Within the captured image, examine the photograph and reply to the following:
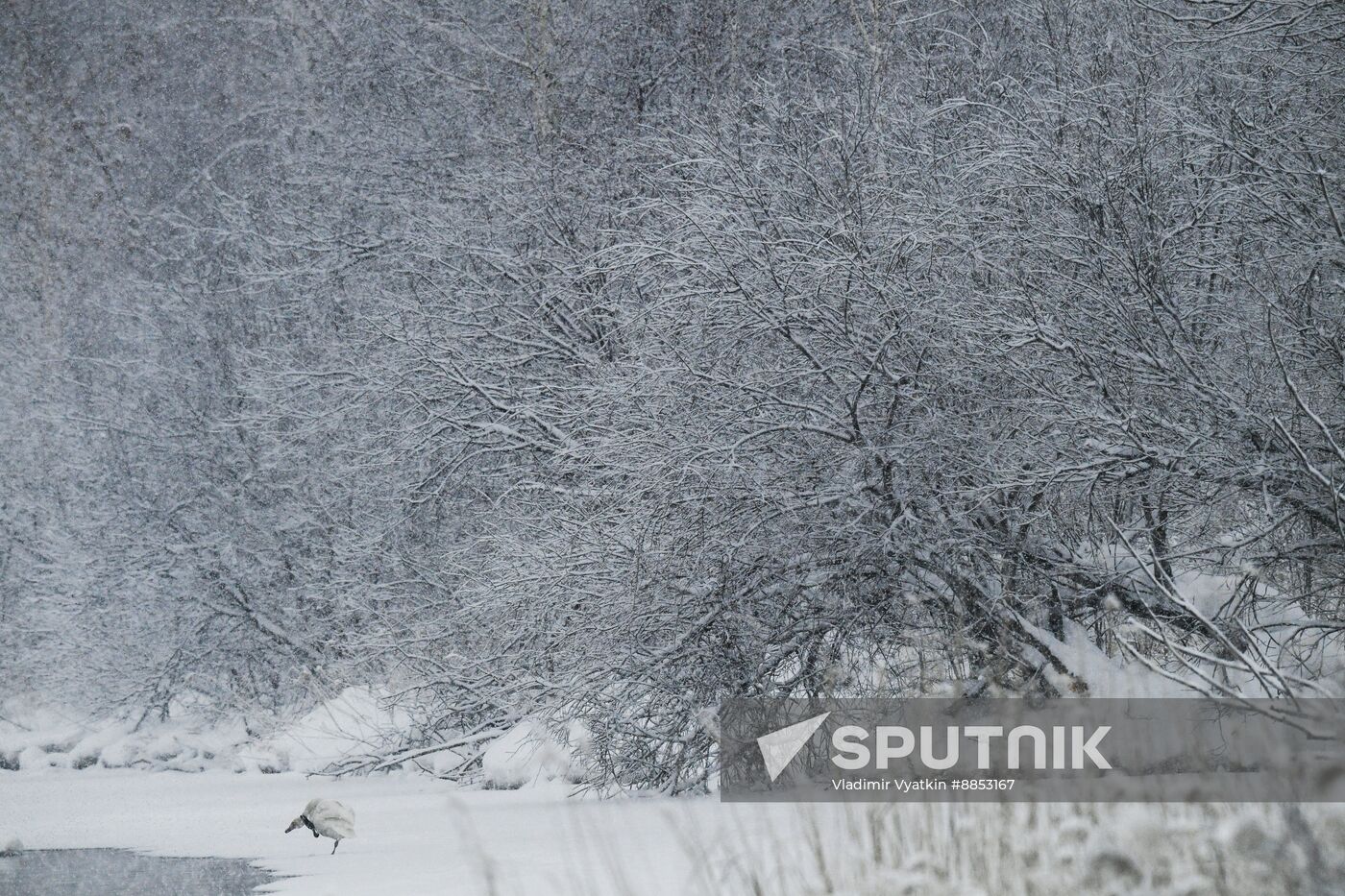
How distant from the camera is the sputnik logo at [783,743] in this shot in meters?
7.96

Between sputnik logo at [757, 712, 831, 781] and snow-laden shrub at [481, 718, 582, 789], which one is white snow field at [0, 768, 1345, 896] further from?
sputnik logo at [757, 712, 831, 781]

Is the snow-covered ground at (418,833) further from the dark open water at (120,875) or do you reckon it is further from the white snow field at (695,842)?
the dark open water at (120,875)

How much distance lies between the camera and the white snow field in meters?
3.96

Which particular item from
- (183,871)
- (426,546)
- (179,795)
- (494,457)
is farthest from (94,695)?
(183,871)

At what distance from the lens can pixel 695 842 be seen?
5148 mm

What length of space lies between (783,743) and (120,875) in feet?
12.5

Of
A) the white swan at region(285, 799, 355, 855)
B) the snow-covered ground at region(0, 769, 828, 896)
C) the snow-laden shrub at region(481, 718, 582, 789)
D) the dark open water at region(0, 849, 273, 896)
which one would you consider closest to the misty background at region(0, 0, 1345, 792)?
the snow-laden shrub at region(481, 718, 582, 789)

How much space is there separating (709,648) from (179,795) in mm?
7690

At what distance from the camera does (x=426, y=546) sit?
13359 mm

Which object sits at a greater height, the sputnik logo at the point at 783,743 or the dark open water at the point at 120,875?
the sputnik logo at the point at 783,743

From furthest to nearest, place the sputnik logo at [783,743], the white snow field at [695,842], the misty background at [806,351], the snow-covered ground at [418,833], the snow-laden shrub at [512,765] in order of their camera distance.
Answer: the snow-laden shrub at [512,765] < the sputnik logo at [783,743] < the misty background at [806,351] < the snow-covered ground at [418,833] < the white snow field at [695,842]

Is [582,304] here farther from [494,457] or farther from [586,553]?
[586,553]

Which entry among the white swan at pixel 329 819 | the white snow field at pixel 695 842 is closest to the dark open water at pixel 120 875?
the white snow field at pixel 695 842

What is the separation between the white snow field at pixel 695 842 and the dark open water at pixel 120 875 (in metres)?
0.20
